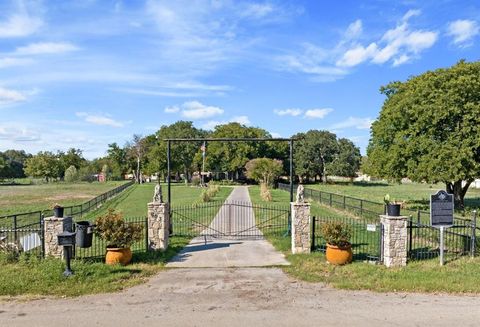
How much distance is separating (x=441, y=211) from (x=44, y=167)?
99.5 meters

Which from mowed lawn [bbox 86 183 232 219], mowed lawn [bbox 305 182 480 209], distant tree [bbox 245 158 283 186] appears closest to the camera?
mowed lawn [bbox 86 183 232 219]

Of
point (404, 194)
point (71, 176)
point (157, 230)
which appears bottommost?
point (404, 194)

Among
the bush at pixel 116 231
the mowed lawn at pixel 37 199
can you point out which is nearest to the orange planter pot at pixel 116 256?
the bush at pixel 116 231

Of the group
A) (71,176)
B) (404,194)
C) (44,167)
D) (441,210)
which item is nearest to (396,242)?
(441,210)

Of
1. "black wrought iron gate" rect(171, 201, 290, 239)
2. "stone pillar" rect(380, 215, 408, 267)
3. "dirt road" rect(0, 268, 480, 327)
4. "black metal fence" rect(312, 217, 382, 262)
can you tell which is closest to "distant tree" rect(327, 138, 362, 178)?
"black wrought iron gate" rect(171, 201, 290, 239)

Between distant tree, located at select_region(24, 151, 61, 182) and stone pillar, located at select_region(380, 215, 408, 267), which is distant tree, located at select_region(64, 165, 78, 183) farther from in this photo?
stone pillar, located at select_region(380, 215, 408, 267)

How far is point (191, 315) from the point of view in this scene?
6496mm

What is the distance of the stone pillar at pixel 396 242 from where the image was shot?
9570mm

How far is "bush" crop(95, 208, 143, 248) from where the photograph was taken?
959 cm

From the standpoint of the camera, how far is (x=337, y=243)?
9883 millimetres

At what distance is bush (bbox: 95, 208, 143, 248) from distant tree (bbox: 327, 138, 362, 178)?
65108mm

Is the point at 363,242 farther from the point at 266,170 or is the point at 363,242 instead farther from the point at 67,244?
the point at 266,170

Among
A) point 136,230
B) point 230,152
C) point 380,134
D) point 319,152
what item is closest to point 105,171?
point 230,152

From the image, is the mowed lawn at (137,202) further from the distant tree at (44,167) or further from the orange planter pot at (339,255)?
the distant tree at (44,167)
